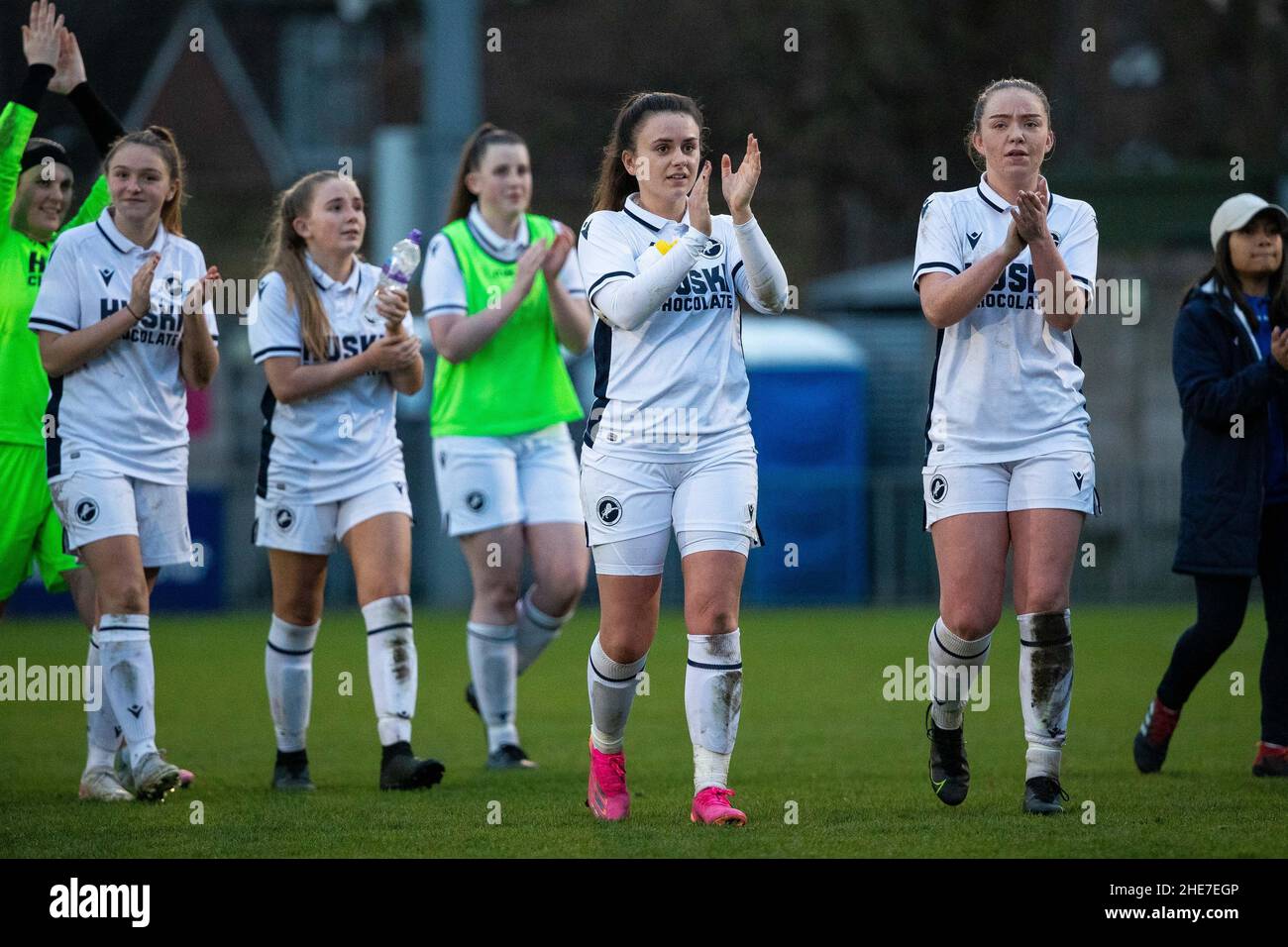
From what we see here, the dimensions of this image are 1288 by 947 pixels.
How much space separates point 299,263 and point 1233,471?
398 cm

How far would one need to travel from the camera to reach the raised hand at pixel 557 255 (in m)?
8.43

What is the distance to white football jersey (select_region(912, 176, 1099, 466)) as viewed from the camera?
21.3 ft

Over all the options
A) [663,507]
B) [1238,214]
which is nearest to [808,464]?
[1238,214]

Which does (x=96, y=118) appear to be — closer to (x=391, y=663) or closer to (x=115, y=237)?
(x=115, y=237)

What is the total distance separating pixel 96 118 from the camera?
8.01 meters

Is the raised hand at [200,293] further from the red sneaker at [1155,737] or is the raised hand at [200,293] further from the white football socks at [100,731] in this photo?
the red sneaker at [1155,737]

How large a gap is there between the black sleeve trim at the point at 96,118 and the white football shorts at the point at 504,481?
1989 mm

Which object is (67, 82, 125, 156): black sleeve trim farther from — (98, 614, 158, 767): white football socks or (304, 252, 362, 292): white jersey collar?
(98, 614, 158, 767): white football socks

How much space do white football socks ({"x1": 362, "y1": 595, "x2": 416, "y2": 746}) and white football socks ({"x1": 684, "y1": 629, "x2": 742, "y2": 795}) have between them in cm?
169

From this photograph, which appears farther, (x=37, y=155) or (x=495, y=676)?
(x=495, y=676)

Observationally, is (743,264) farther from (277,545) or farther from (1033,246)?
(277,545)

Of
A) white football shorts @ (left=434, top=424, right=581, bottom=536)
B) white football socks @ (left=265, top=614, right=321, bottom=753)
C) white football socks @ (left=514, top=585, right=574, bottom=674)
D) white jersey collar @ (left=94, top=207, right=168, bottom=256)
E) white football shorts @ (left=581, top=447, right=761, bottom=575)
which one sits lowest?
white football socks @ (left=265, top=614, right=321, bottom=753)

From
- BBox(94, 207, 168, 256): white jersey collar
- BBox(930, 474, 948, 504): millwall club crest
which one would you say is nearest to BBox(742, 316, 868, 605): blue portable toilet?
BBox(94, 207, 168, 256): white jersey collar

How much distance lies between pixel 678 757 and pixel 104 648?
281cm
